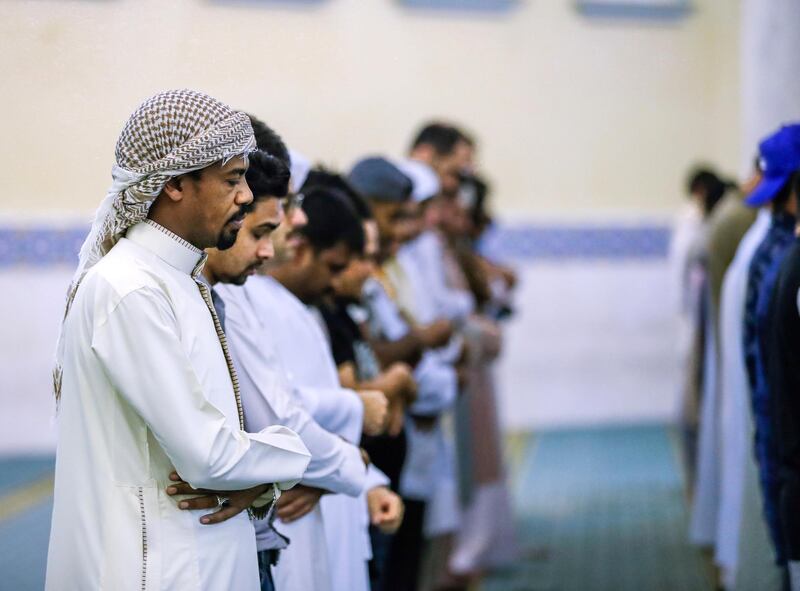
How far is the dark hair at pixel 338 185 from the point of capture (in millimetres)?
3457

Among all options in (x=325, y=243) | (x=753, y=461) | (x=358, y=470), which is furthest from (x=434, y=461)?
(x=358, y=470)

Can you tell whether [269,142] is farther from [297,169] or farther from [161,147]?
[161,147]

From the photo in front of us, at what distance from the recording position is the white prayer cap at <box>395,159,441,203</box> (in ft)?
16.6

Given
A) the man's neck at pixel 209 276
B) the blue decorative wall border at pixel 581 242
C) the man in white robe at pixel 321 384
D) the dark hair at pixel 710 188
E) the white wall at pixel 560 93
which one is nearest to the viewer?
the man's neck at pixel 209 276

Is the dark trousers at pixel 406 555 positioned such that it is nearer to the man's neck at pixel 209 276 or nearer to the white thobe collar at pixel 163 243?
the man's neck at pixel 209 276

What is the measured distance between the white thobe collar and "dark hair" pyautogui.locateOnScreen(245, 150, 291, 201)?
417 millimetres

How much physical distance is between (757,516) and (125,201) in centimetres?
247

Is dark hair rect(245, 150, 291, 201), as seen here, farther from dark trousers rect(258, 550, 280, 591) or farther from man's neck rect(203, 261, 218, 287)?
dark trousers rect(258, 550, 280, 591)

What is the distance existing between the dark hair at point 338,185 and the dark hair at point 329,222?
0.19 ft

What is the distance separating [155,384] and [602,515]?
16.0 feet

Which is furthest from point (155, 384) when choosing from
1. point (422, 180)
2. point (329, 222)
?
point (422, 180)

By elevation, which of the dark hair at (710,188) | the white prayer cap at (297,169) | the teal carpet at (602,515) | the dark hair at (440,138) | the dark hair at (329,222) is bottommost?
the teal carpet at (602,515)

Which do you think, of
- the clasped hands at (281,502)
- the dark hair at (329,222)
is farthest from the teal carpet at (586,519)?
the dark hair at (329,222)

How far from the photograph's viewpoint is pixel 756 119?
5441 millimetres
